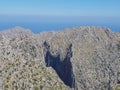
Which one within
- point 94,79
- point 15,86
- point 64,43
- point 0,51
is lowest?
point 94,79

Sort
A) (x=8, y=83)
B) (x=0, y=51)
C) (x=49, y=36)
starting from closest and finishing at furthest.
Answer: (x=8, y=83) < (x=0, y=51) < (x=49, y=36)

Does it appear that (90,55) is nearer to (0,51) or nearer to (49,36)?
(49,36)

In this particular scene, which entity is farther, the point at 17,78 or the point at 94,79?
the point at 94,79

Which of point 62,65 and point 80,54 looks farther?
point 62,65

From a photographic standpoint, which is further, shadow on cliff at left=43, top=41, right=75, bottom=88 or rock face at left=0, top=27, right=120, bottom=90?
shadow on cliff at left=43, top=41, right=75, bottom=88

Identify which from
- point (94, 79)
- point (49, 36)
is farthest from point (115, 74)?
point (49, 36)

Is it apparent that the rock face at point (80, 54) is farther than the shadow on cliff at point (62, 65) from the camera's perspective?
No

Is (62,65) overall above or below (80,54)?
below

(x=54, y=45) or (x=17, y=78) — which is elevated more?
(x=17, y=78)
